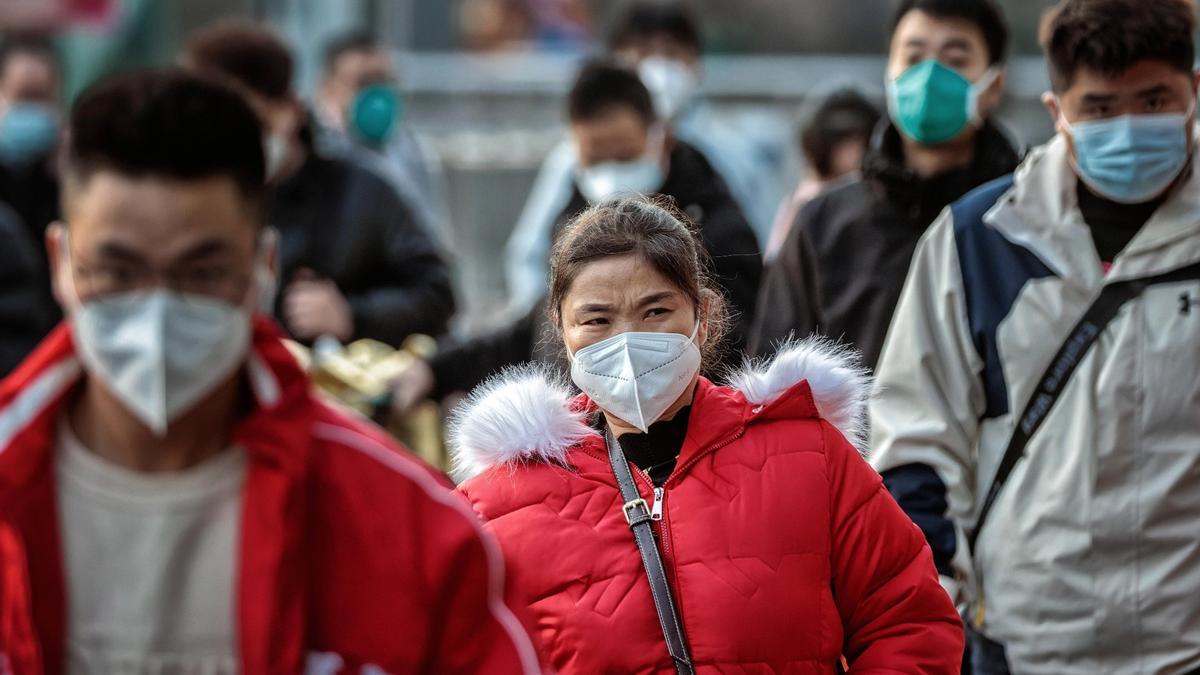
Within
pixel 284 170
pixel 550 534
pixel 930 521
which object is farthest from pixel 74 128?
pixel 284 170

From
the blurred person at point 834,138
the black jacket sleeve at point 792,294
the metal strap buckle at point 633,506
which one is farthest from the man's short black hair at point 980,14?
the metal strap buckle at point 633,506

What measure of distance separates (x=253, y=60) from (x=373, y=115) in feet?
11.4

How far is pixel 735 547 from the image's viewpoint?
3.97 meters

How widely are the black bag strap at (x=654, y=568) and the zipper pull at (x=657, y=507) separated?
14mm

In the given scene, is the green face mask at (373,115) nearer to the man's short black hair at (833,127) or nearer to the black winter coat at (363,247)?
the man's short black hair at (833,127)

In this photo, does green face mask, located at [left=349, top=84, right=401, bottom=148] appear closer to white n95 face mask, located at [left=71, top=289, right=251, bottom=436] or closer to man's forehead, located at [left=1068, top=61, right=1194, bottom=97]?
man's forehead, located at [left=1068, top=61, right=1194, bottom=97]

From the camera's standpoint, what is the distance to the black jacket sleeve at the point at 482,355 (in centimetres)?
680

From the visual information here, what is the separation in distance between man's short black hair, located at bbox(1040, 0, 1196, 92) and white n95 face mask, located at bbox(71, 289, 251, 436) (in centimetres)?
→ 277

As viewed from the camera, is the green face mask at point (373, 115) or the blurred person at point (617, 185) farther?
the green face mask at point (373, 115)

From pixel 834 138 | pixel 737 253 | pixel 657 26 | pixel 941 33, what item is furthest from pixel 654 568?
pixel 657 26

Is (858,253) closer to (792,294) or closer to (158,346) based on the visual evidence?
(792,294)

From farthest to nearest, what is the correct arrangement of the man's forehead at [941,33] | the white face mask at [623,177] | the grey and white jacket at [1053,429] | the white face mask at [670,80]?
the white face mask at [670,80], the white face mask at [623,177], the man's forehead at [941,33], the grey and white jacket at [1053,429]

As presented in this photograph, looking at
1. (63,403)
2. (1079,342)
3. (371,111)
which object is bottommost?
(371,111)

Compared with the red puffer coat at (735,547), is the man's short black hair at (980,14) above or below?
above
